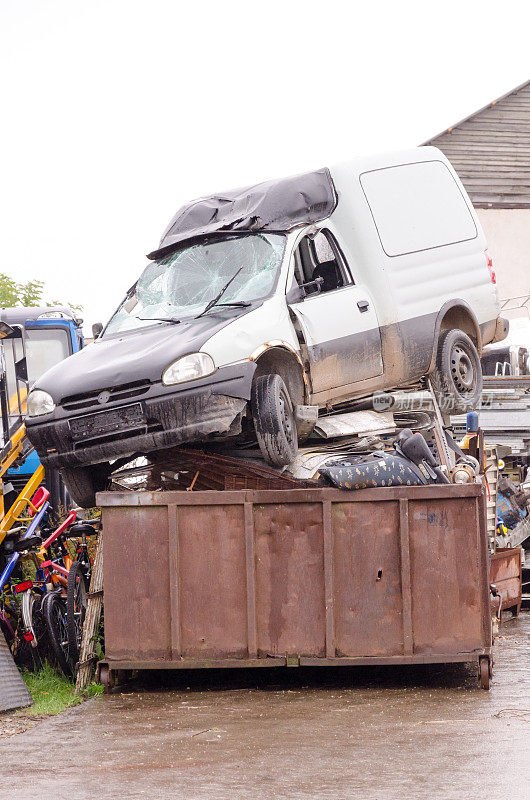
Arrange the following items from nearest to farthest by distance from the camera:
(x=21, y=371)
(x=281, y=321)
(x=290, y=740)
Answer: (x=290, y=740) → (x=281, y=321) → (x=21, y=371)

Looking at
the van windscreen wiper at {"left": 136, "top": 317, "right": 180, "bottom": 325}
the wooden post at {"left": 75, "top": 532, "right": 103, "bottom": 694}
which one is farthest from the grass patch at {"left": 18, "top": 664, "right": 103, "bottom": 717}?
the van windscreen wiper at {"left": 136, "top": 317, "right": 180, "bottom": 325}

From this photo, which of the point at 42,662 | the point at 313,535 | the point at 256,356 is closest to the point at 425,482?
the point at 313,535

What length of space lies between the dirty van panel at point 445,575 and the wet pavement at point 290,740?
0.40m

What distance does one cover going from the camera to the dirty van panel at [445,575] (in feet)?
25.8

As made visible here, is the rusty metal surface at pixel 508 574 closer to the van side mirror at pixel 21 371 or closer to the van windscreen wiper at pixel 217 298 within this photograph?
the van windscreen wiper at pixel 217 298

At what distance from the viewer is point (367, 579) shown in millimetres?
7934

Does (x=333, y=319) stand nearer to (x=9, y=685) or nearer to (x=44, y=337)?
(x=9, y=685)

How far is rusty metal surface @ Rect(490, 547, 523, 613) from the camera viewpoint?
11.3 meters

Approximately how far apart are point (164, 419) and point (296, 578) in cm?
142

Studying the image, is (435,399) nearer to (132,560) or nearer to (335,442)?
(335,442)

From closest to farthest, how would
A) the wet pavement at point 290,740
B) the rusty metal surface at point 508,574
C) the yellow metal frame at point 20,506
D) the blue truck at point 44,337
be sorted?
1. the wet pavement at point 290,740
2. the yellow metal frame at point 20,506
3. the rusty metal surface at point 508,574
4. the blue truck at point 44,337

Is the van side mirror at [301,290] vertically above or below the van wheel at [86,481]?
above

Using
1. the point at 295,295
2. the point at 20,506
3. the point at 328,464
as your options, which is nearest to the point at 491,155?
the point at 295,295

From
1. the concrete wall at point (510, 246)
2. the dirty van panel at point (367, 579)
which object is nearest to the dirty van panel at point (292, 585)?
the dirty van panel at point (367, 579)
